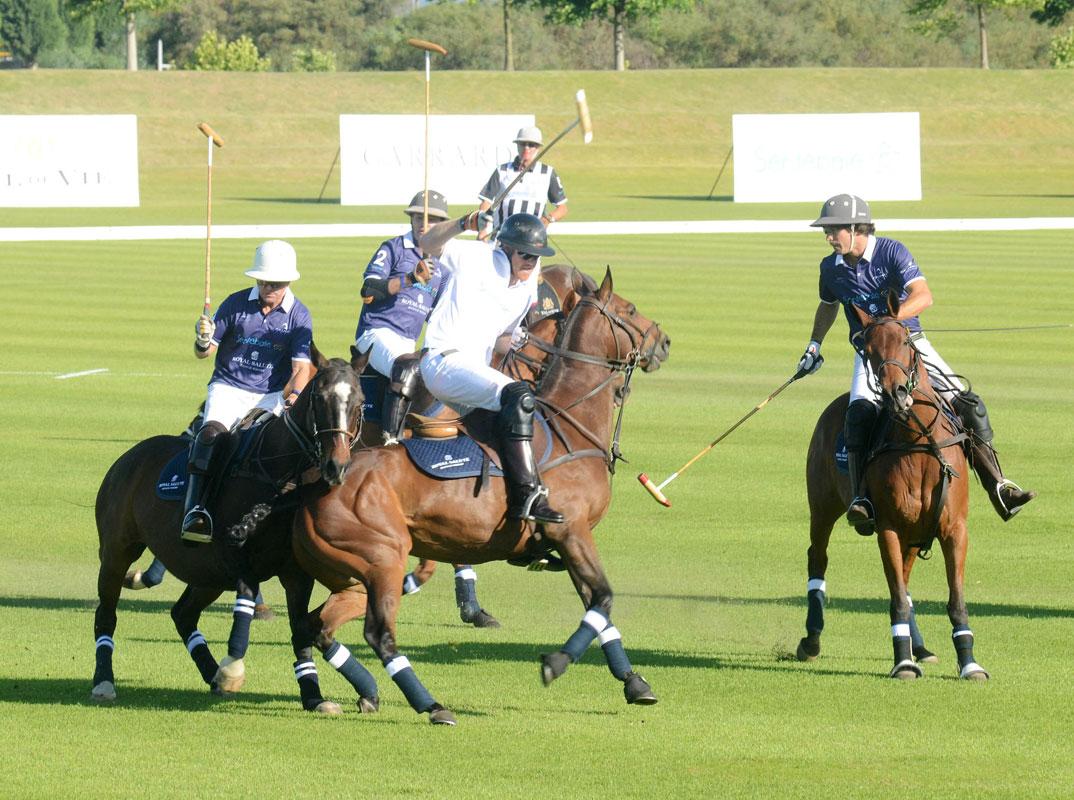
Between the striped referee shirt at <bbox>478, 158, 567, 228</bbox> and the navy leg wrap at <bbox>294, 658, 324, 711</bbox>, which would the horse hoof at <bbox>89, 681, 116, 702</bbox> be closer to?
the navy leg wrap at <bbox>294, 658, 324, 711</bbox>

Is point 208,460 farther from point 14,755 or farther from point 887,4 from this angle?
point 887,4

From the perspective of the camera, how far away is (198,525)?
8.79 metres

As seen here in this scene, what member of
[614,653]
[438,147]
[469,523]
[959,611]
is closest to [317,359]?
[469,523]

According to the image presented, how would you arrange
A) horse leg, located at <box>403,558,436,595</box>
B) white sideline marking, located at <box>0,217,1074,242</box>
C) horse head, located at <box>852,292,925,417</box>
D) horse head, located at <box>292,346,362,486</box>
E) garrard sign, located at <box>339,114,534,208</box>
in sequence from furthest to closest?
garrard sign, located at <box>339,114,534,208</box>
white sideline marking, located at <box>0,217,1074,242</box>
horse leg, located at <box>403,558,436,595</box>
horse head, located at <box>852,292,925,417</box>
horse head, located at <box>292,346,362,486</box>

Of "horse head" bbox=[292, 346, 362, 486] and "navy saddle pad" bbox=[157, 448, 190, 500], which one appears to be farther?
"navy saddle pad" bbox=[157, 448, 190, 500]

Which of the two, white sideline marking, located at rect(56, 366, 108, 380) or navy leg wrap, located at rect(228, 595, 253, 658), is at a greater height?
white sideline marking, located at rect(56, 366, 108, 380)

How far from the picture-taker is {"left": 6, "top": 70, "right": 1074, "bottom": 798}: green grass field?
7.59 m

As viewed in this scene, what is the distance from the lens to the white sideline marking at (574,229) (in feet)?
128

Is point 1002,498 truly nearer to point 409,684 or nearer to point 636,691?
point 636,691

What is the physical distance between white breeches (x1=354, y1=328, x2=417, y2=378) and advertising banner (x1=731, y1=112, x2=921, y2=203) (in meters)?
35.5

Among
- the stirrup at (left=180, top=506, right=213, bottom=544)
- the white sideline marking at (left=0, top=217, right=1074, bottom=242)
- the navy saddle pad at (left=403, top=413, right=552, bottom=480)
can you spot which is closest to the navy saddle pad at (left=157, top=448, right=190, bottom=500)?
the stirrup at (left=180, top=506, right=213, bottom=544)

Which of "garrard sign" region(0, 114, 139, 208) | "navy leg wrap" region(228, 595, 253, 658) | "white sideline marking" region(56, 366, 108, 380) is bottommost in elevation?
"navy leg wrap" region(228, 595, 253, 658)

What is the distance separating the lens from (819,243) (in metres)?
37.6

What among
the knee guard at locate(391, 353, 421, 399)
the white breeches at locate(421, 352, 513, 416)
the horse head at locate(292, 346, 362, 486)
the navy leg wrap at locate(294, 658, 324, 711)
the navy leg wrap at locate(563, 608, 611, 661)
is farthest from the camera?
the knee guard at locate(391, 353, 421, 399)
